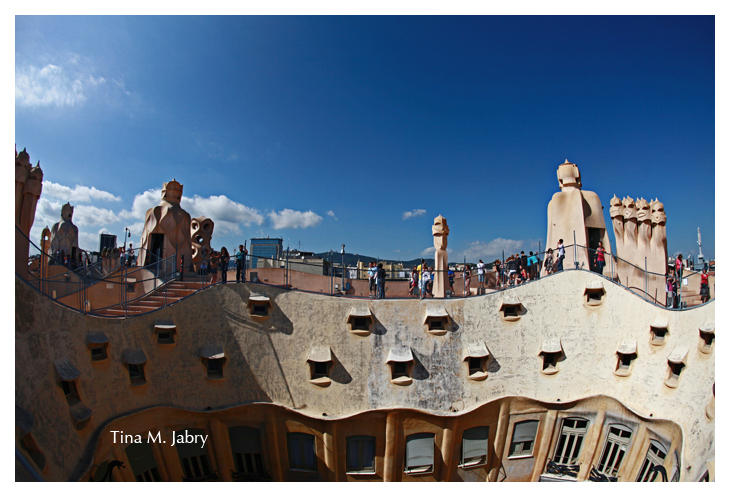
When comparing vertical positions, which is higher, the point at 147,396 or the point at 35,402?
the point at 35,402

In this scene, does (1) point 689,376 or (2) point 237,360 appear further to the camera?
(2) point 237,360

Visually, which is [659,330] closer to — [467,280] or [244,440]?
[467,280]

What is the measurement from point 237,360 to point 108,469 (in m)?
4.35

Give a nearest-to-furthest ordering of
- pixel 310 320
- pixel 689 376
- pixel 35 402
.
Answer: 1. pixel 35 402
2. pixel 689 376
3. pixel 310 320

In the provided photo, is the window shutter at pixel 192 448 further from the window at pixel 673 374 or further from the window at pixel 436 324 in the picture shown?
the window at pixel 673 374

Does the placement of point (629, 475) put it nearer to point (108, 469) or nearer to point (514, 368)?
point (514, 368)

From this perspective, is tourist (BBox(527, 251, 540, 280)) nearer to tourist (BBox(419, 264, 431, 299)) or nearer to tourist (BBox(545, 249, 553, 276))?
tourist (BBox(545, 249, 553, 276))

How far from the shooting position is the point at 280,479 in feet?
42.5

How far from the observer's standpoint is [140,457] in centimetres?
1091

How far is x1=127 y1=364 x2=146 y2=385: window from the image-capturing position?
11125 millimetres

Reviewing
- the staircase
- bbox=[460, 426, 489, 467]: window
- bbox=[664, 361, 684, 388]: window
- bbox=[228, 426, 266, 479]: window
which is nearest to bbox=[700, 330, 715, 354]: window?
bbox=[664, 361, 684, 388]: window

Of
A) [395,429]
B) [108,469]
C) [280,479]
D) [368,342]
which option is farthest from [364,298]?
[108,469]

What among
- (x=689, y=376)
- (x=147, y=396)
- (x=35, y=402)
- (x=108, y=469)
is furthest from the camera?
(x=147, y=396)

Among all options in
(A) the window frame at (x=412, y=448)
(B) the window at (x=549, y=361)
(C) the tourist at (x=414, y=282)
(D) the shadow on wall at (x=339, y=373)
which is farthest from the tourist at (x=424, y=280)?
(A) the window frame at (x=412, y=448)
